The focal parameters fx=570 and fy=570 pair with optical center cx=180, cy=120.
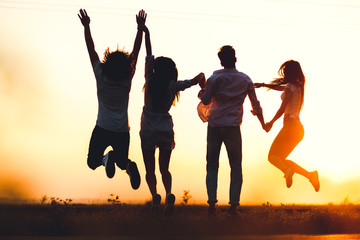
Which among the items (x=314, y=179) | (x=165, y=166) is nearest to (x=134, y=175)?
(x=165, y=166)

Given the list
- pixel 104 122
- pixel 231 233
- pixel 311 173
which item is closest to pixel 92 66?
pixel 104 122

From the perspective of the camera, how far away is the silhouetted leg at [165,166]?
9.01m

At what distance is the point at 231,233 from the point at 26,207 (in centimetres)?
399

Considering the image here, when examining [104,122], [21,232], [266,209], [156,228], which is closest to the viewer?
[21,232]

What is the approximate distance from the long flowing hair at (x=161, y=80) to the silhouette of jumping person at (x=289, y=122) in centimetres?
207

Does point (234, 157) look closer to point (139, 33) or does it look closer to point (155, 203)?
point (155, 203)

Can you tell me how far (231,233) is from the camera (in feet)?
25.8

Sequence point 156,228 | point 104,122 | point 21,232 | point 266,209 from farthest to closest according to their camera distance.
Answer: point 266,209 → point 104,122 → point 156,228 → point 21,232

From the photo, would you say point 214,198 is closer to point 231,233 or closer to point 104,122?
point 231,233

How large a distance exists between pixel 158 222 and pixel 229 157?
1.83 m

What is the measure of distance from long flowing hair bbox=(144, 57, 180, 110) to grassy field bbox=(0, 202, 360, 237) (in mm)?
1742

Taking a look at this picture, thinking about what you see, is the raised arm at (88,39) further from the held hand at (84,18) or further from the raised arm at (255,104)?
the raised arm at (255,104)

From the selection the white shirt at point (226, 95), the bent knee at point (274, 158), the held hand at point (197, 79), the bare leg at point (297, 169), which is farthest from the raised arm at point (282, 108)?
the held hand at point (197, 79)

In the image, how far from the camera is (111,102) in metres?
8.70
